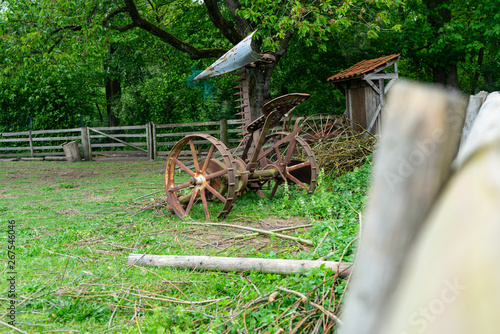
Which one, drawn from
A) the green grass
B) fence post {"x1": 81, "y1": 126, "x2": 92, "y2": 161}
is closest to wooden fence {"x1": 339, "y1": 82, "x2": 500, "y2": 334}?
the green grass

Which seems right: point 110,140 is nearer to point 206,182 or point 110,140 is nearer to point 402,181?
point 206,182

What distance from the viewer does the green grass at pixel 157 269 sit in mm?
2861

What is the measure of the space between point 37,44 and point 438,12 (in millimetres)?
13927

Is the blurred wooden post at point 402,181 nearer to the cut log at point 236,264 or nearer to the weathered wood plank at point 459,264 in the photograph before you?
the weathered wood plank at point 459,264

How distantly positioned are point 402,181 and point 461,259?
133 millimetres

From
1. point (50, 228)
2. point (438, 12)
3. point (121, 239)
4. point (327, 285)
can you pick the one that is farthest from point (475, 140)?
point (438, 12)

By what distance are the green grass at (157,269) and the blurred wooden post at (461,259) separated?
207cm

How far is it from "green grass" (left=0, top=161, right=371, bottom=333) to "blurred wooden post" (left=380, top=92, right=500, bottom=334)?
81.5 inches

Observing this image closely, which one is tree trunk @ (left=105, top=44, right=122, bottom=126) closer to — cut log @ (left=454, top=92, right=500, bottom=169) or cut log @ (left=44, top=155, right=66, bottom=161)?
cut log @ (left=44, top=155, right=66, bottom=161)

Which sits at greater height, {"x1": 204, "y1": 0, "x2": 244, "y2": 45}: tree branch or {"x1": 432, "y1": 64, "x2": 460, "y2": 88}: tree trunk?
{"x1": 204, "y1": 0, "x2": 244, "y2": 45}: tree branch

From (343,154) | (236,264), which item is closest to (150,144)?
(343,154)

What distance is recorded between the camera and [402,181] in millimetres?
628

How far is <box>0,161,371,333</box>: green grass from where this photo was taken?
9.39ft

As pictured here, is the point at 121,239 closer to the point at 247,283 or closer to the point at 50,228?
the point at 50,228
